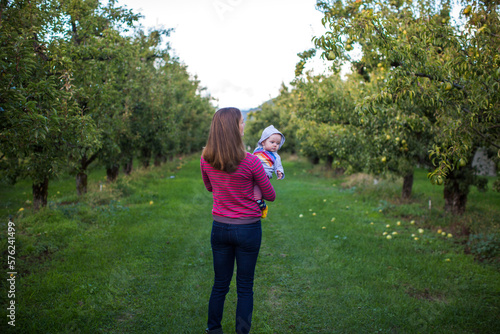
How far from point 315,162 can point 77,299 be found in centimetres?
3184

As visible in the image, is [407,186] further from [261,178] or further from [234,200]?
[234,200]

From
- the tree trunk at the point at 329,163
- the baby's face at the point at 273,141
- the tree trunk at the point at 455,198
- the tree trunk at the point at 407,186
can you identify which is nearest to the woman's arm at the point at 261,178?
the baby's face at the point at 273,141

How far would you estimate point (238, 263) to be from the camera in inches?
138

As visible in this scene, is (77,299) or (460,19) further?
(460,19)

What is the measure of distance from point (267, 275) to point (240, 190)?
9.52ft

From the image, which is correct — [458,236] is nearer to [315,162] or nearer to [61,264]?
[61,264]

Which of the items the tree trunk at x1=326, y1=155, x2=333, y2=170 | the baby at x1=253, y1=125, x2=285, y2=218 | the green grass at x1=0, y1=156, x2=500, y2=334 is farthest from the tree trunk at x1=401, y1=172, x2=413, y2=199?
the tree trunk at x1=326, y1=155, x2=333, y2=170

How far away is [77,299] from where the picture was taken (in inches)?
178

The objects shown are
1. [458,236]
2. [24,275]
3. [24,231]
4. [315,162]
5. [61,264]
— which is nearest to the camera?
[24,275]

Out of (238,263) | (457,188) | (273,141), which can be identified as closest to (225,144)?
(273,141)

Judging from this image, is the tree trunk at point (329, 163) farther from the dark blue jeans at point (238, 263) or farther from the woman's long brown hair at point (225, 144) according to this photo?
the woman's long brown hair at point (225, 144)

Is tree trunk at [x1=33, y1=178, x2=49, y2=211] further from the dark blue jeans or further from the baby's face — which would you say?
the baby's face

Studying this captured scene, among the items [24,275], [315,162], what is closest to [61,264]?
[24,275]

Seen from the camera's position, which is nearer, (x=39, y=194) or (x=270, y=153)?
(x=270, y=153)
